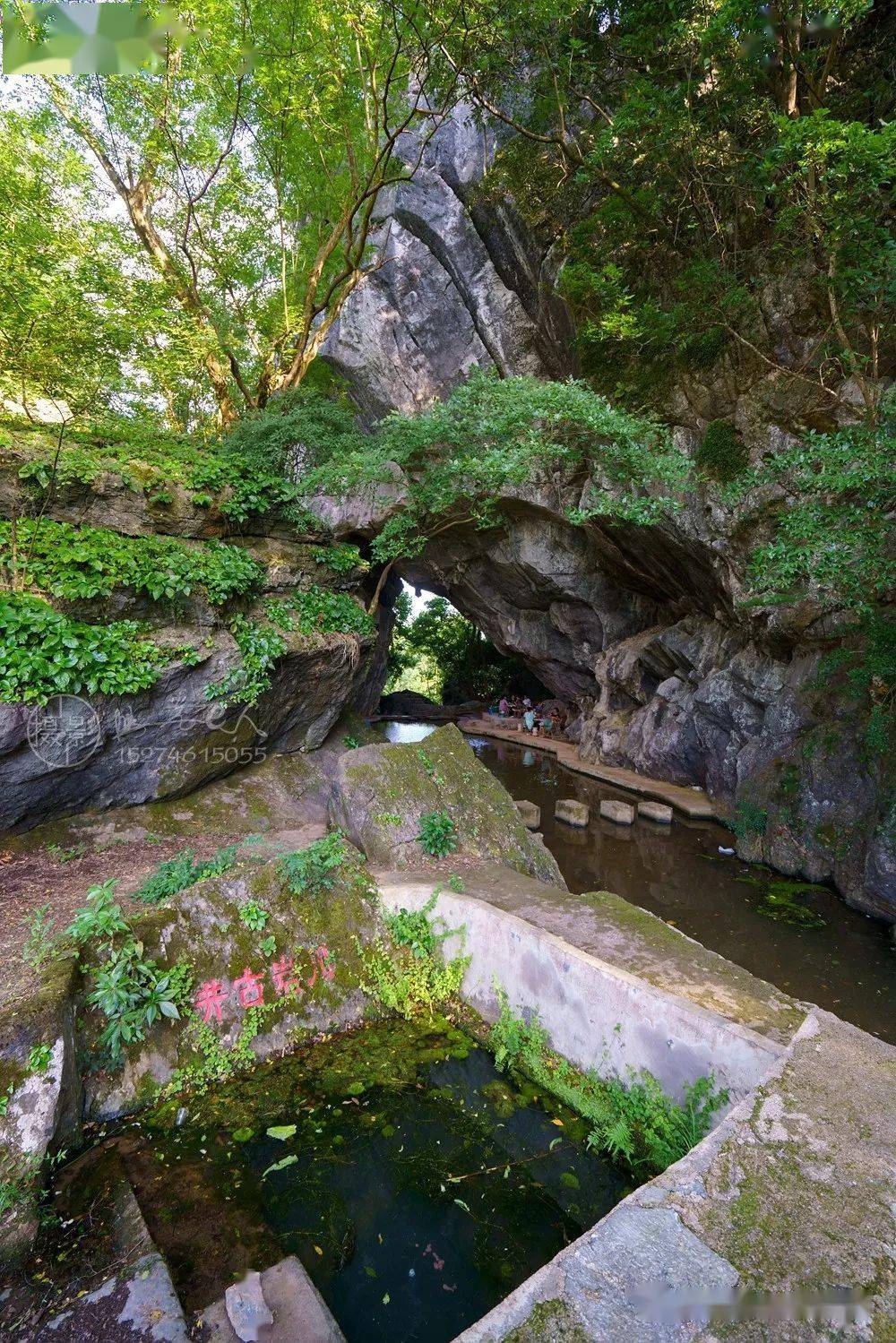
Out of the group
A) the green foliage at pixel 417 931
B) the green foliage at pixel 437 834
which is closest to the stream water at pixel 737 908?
the green foliage at pixel 437 834

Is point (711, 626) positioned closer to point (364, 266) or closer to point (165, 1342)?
point (364, 266)

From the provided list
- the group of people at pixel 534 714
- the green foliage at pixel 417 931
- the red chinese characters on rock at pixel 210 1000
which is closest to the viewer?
the red chinese characters on rock at pixel 210 1000

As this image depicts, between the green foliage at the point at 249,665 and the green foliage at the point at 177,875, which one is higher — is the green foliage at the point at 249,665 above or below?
above

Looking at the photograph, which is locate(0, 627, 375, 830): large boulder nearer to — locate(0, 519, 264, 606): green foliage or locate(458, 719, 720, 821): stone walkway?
locate(0, 519, 264, 606): green foliage

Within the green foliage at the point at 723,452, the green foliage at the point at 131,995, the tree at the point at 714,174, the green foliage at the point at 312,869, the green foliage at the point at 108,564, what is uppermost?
the tree at the point at 714,174

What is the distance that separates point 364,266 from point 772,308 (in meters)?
8.03

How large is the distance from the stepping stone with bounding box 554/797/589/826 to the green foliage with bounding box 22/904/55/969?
311 inches

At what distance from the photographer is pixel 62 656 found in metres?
6.18

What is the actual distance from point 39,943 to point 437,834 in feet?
11.0

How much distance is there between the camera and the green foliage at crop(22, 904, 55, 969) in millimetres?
3602

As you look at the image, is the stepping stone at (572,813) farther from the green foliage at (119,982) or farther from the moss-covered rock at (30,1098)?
the moss-covered rock at (30,1098)

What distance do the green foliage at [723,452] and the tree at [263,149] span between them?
233 inches

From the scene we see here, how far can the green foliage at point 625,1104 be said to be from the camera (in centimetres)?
312

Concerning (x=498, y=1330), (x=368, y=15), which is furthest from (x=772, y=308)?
(x=498, y=1330)
